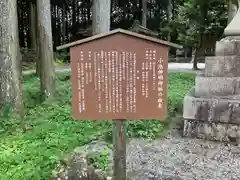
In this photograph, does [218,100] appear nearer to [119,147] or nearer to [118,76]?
[119,147]

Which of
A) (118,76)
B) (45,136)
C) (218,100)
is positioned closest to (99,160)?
(118,76)

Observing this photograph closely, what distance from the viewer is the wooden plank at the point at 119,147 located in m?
2.83

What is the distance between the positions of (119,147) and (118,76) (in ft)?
2.34

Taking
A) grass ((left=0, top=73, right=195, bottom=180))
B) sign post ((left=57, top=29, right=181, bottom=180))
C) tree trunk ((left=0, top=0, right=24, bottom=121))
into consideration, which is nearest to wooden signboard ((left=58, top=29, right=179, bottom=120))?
sign post ((left=57, top=29, right=181, bottom=180))

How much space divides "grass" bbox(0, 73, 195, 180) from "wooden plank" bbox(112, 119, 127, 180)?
899 mm

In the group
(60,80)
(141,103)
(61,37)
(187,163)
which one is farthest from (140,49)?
(61,37)

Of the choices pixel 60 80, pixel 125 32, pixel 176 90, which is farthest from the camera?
pixel 60 80

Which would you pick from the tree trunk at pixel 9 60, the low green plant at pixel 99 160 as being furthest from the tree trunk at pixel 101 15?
the low green plant at pixel 99 160

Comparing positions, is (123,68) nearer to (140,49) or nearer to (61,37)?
(140,49)

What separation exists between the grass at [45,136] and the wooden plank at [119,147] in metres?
0.90

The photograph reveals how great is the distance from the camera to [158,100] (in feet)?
8.83

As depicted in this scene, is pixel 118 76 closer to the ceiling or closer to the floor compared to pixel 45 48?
closer to the floor

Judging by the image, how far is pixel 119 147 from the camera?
113 inches

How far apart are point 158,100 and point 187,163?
62.2 inches
